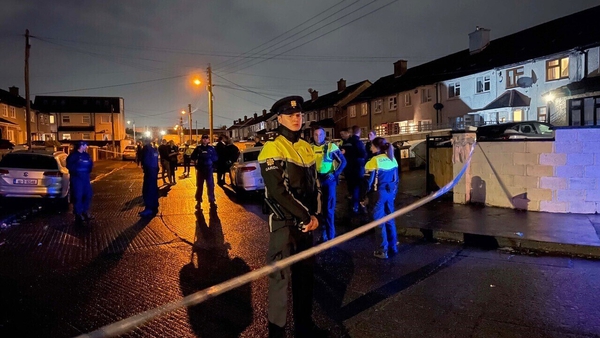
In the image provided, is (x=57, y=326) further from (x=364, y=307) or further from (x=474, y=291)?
(x=474, y=291)

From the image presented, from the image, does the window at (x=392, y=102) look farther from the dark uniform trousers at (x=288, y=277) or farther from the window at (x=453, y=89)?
the dark uniform trousers at (x=288, y=277)

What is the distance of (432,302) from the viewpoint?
4.39 m

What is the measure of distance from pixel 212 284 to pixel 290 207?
2261mm

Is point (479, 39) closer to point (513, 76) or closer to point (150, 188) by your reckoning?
point (513, 76)

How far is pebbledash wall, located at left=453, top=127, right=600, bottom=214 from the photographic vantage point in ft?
27.5

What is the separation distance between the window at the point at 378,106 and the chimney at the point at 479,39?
10253 millimetres

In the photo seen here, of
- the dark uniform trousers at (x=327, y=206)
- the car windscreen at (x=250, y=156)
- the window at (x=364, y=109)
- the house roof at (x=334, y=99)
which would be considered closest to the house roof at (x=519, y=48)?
the window at (x=364, y=109)

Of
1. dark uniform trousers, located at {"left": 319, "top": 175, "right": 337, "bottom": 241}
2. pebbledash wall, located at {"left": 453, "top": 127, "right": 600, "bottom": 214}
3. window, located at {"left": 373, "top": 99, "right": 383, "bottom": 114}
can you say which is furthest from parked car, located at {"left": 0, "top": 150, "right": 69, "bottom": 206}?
window, located at {"left": 373, "top": 99, "right": 383, "bottom": 114}

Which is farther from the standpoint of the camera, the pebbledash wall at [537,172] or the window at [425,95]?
the window at [425,95]

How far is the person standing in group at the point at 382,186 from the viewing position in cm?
609

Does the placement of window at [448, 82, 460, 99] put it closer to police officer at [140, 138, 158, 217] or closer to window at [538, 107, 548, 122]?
window at [538, 107, 548, 122]

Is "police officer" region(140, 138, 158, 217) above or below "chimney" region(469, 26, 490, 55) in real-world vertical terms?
below

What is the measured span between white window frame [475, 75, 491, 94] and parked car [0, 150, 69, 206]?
26152 mm

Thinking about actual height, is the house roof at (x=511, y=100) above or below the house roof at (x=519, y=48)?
below
